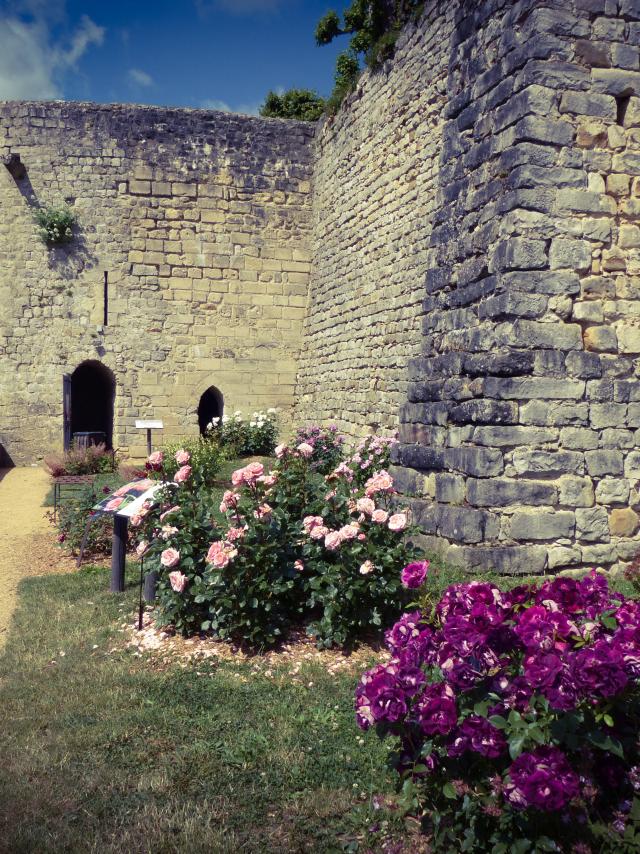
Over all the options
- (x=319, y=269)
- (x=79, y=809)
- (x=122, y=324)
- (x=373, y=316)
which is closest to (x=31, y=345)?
(x=122, y=324)

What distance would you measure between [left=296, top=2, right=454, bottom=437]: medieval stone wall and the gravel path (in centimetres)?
514

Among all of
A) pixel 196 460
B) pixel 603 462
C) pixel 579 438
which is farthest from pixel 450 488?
pixel 196 460

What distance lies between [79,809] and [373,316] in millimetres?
9941

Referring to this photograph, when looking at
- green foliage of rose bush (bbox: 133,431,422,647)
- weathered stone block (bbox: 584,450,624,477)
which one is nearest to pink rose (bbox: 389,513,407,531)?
green foliage of rose bush (bbox: 133,431,422,647)

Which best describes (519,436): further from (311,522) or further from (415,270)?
(415,270)

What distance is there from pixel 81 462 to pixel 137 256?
14.4 feet

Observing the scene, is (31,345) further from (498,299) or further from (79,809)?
(79,809)

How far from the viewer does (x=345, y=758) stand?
3459mm

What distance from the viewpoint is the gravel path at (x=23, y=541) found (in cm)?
698

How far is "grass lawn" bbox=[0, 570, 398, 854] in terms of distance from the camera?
2.90m

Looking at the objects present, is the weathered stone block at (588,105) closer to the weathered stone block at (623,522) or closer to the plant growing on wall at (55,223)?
the weathered stone block at (623,522)

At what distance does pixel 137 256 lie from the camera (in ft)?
49.0

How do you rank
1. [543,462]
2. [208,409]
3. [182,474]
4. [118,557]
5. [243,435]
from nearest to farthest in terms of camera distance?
[182,474] < [543,462] < [118,557] < [243,435] < [208,409]

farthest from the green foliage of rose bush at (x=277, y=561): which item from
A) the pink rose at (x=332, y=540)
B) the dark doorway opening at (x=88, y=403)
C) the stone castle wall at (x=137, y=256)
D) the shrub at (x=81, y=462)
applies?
the dark doorway opening at (x=88, y=403)
